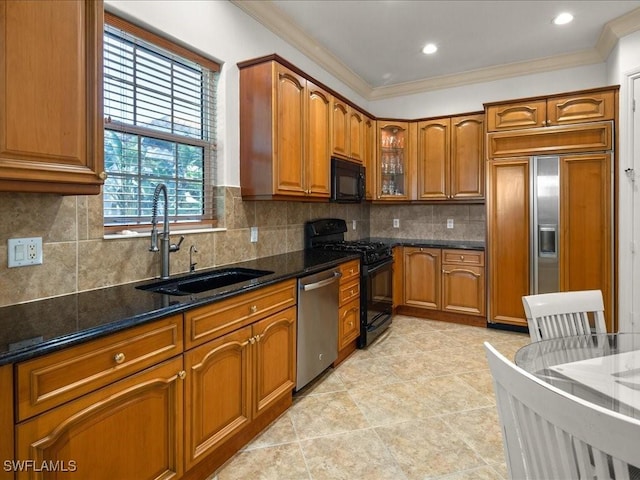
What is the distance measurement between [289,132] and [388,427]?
213 cm

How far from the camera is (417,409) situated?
2381 millimetres

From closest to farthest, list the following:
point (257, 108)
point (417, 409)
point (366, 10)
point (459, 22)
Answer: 1. point (417, 409)
2. point (257, 108)
3. point (366, 10)
4. point (459, 22)

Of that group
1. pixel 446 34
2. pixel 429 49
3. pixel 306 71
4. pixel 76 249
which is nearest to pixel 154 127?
pixel 76 249

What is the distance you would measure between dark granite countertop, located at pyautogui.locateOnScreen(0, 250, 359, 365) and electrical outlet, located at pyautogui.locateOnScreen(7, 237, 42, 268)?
0.18 metres

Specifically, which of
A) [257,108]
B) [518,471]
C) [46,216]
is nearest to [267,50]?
[257,108]

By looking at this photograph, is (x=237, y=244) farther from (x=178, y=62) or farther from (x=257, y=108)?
(x=178, y=62)

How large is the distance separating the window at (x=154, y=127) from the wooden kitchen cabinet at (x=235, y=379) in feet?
3.09

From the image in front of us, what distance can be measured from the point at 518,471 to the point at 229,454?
1.48 meters

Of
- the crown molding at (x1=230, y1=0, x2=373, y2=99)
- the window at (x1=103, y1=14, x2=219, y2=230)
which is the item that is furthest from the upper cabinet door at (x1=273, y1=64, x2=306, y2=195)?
the crown molding at (x1=230, y1=0, x2=373, y2=99)

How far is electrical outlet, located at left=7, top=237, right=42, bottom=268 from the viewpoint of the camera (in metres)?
1.52

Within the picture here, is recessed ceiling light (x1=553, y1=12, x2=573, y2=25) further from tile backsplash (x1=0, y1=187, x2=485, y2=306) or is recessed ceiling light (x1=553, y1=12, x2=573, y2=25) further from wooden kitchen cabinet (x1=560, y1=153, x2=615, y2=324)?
tile backsplash (x1=0, y1=187, x2=485, y2=306)

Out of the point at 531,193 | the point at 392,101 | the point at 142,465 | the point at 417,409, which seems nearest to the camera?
the point at 142,465

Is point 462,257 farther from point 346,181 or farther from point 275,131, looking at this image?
point 275,131

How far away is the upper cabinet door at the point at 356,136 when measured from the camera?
3752mm
